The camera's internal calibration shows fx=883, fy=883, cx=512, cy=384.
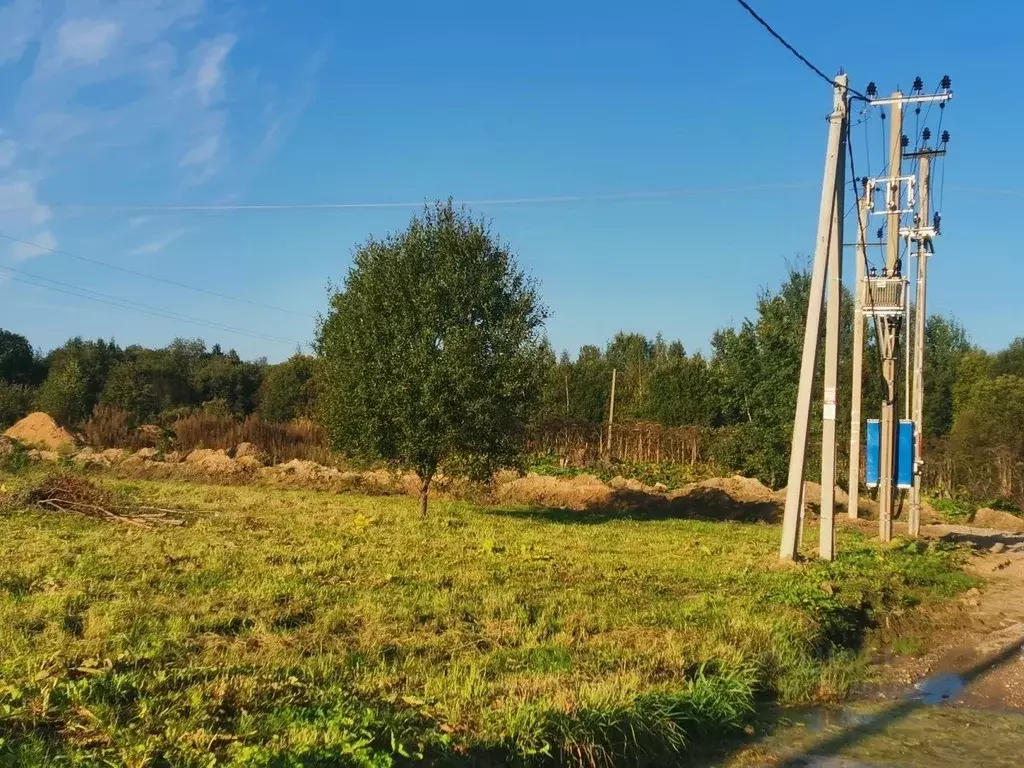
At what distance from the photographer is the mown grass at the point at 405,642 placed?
5637 mm

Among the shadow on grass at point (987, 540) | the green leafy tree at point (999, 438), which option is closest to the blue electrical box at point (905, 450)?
A: the shadow on grass at point (987, 540)

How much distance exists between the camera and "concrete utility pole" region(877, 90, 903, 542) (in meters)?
19.0

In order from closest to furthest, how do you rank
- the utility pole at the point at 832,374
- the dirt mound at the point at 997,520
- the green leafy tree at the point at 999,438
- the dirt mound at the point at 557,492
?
the utility pole at the point at 832,374, the dirt mound at the point at 997,520, the dirt mound at the point at 557,492, the green leafy tree at the point at 999,438

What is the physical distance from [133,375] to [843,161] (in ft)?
167

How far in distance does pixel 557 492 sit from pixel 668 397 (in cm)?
2065

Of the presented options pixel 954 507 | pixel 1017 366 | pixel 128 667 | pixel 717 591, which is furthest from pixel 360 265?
pixel 1017 366

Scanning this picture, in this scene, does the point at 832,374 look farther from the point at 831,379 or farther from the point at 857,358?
the point at 857,358

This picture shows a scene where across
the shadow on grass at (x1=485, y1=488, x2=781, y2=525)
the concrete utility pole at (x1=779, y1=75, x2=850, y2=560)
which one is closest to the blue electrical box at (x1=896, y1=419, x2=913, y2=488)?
the concrete utility pole at (x1=779, y1=75, x2=850, y2=560)

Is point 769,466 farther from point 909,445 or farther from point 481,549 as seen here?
point 481,549

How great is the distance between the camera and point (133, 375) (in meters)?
55.7

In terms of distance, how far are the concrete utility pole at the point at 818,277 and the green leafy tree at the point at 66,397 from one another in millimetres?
43305

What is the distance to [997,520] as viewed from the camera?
28.8 metres

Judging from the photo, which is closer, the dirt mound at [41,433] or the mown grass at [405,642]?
the mown grass at [405,642]

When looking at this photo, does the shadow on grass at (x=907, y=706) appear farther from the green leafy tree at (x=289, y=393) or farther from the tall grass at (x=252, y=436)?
the green leafy tree at (x=289, y=393)
